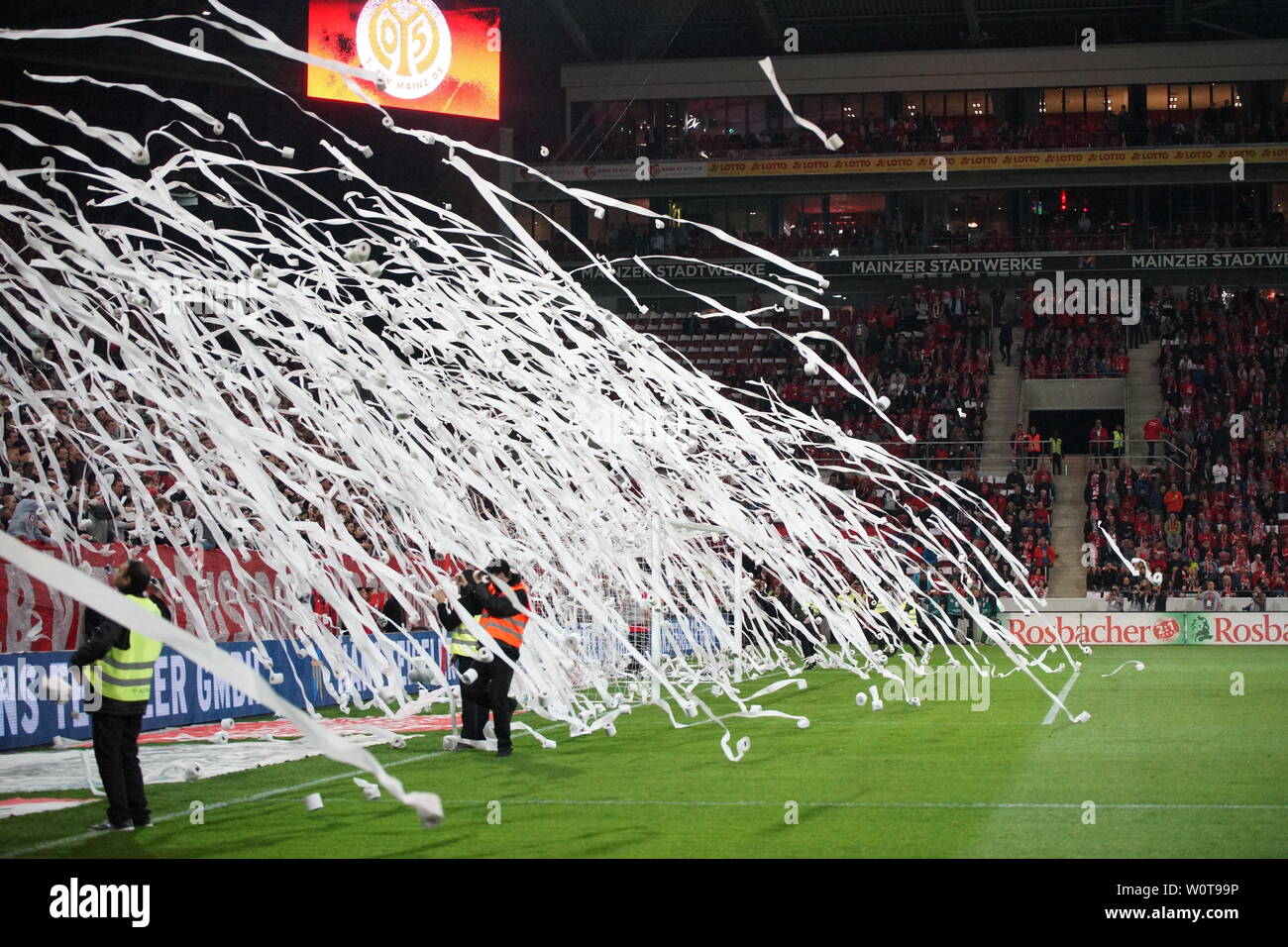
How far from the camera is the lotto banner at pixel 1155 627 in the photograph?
31.7 meters

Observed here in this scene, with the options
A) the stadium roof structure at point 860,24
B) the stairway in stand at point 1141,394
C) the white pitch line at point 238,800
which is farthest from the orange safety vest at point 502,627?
the stadium roof structure at point 860,24

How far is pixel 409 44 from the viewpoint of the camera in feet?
126

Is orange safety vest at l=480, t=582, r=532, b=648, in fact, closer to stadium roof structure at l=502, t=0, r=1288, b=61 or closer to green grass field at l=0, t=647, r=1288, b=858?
green grass field at l=0, t=647, r=1288, b=858

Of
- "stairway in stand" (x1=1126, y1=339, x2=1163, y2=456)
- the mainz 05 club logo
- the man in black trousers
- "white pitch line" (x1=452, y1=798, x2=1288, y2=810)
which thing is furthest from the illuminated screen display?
"white pitch line" (x1=452, y1=798, x2=1288, y2=810)

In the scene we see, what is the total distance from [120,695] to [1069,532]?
103ft

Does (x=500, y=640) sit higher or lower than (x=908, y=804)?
higher

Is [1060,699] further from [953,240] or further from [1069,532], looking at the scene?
[953,240]

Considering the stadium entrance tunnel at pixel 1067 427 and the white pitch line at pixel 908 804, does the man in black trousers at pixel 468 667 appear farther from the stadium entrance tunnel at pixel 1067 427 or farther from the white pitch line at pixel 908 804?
the stadium entrance tunnel at pixel 1067 427

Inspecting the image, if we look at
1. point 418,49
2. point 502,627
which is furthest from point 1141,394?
point 502,627

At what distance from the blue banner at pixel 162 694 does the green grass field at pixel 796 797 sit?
1.20 meters
